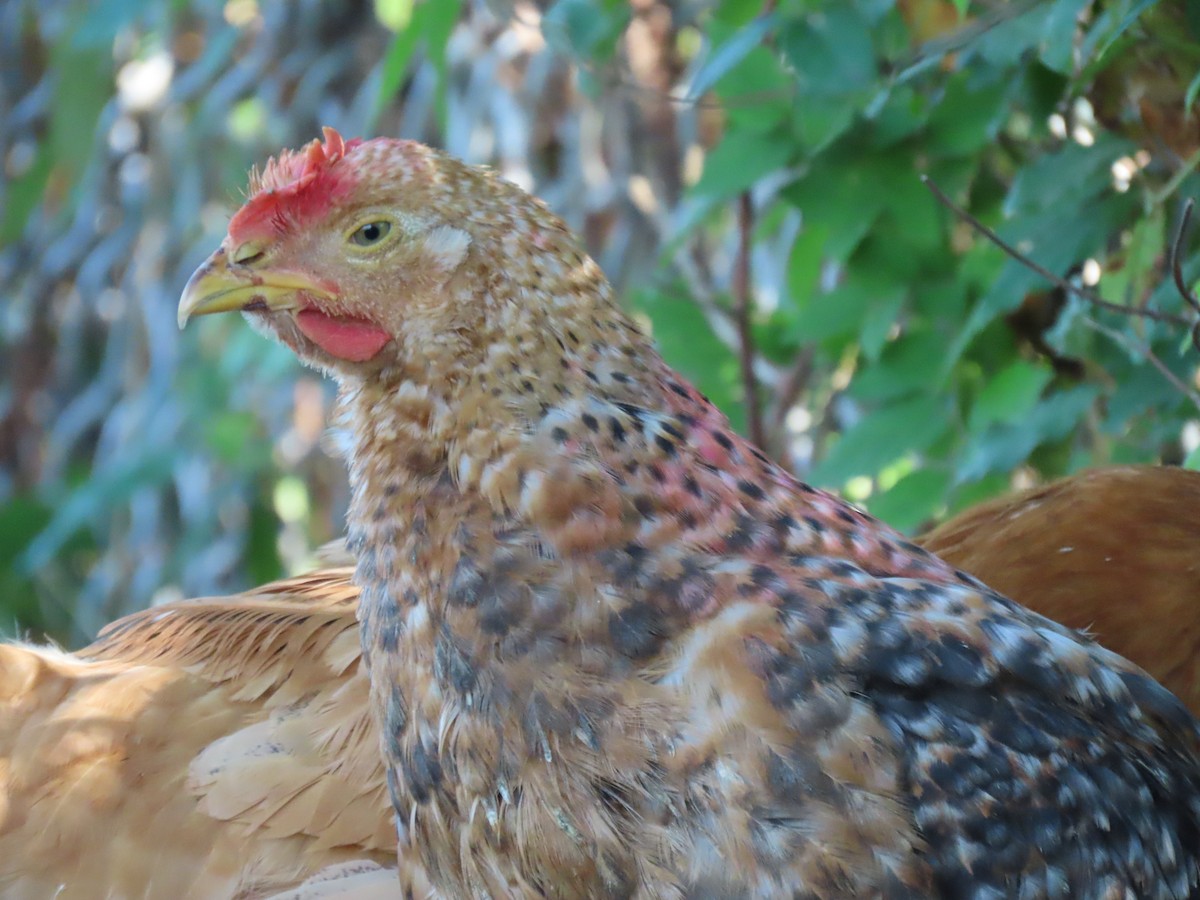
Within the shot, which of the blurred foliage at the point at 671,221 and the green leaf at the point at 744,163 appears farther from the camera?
the green leaf at the point at 744,163

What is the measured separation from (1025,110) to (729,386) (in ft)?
2.64

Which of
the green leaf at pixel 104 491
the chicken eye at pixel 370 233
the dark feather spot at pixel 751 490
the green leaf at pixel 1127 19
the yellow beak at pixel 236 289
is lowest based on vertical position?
the green leaf at pixel 104 491

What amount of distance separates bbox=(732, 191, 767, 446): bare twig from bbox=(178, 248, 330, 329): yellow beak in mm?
1241

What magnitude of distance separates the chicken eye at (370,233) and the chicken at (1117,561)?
0.81 meters

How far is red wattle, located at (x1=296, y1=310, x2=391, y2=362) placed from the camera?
118cm

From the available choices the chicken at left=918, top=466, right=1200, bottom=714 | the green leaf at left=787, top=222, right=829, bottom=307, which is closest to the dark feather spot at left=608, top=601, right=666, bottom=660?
the chicken at left=918, top=466, right=1200, bottom=714

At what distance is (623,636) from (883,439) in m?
1.06

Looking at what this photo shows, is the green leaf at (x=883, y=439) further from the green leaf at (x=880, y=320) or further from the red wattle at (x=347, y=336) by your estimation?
the red wattle at (x=347, y=336)

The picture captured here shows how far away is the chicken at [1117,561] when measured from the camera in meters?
1.43

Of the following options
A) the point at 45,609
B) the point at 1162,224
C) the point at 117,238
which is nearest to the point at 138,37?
the point at 117,238

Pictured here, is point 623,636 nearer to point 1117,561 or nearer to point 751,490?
point 751,490

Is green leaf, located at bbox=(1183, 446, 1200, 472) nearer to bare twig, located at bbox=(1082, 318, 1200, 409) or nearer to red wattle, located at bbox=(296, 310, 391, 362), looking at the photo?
bare twig, located at bbox=(1082, 318, 1200, 409)

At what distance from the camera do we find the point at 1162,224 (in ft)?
5.24

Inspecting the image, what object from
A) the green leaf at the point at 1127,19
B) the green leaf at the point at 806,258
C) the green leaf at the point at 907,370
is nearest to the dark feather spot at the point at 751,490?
the green leaf at the point at 1127,19
